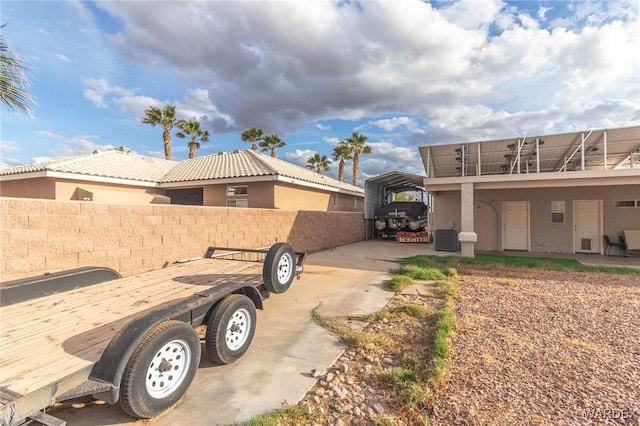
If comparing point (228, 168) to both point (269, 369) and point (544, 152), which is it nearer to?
point (269, 369)

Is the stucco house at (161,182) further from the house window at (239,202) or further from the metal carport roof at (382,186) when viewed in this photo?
the metal carport roof at (382,186)

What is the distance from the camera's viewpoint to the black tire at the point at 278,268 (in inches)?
178

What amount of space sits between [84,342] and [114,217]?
372 cm

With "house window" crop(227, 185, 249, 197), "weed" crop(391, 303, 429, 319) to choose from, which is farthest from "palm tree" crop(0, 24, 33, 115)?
"house window" crop(227, 185, 249, 197)

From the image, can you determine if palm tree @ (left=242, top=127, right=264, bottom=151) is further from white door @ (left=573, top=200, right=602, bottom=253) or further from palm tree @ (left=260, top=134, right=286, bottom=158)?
white door @ (left=573, top=200, right=602, bottom=253)

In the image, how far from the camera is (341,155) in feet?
113

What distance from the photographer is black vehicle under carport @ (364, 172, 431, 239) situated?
18.4 metres

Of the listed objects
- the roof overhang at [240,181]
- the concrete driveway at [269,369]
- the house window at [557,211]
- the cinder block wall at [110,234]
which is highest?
the roof overhang at [240,181]

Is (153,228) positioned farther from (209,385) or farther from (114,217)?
(209,385)

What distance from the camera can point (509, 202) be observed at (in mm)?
13500

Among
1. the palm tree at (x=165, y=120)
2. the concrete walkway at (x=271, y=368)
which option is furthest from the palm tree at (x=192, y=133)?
the concrete walkway at (x=271, y=368)

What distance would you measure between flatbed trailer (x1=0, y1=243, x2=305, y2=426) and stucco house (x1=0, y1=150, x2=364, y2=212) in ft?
30.3

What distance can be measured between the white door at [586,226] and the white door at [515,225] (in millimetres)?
1721

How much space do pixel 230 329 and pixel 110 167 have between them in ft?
45.6
